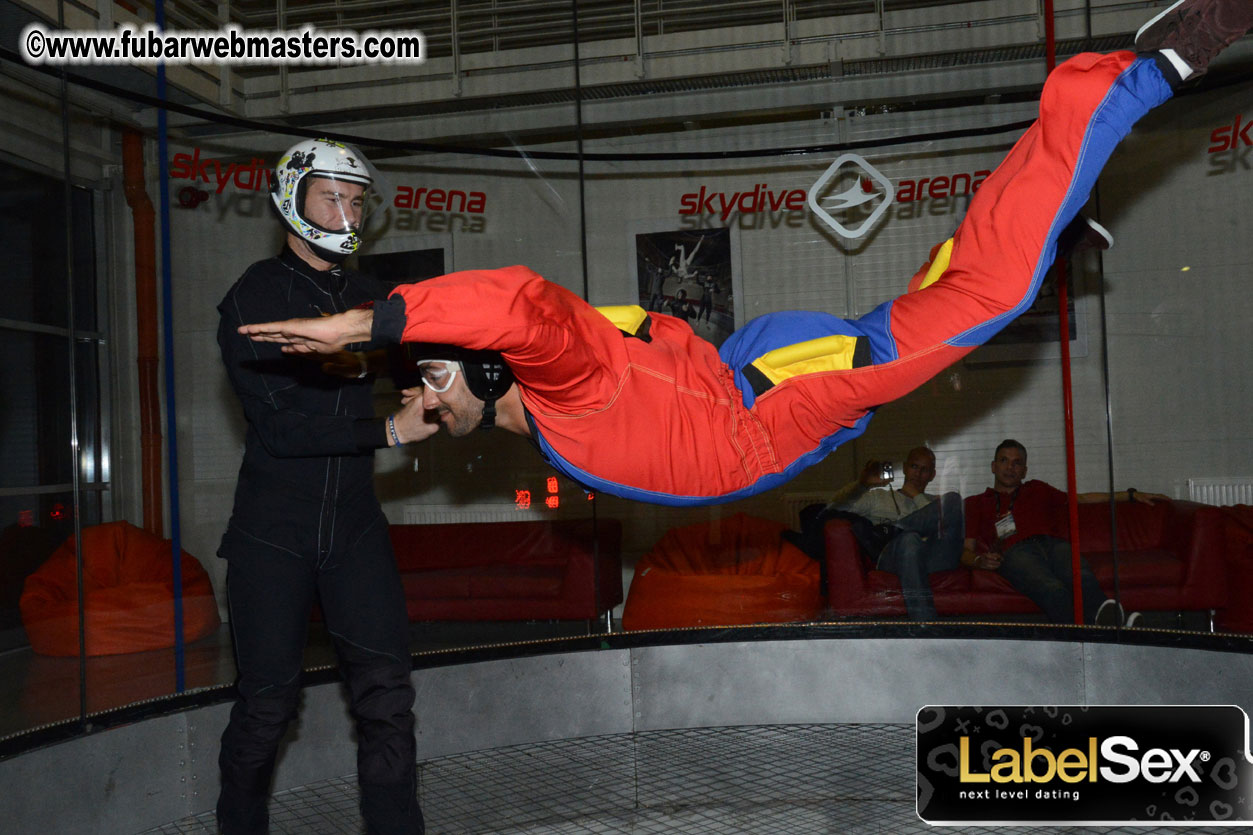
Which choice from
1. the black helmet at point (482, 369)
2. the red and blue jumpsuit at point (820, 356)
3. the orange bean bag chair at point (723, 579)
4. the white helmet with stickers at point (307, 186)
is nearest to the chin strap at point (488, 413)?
the black helmet at point (482, 369)

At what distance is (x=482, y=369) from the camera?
1.97m

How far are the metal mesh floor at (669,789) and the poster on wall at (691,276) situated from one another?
5.46 feet

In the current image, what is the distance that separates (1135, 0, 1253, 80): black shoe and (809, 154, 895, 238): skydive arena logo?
6.39 ft

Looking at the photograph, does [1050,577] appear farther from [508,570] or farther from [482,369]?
[482,369]

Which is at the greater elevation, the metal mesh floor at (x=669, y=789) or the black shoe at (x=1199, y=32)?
the black shoe at (x=1199, y=32)

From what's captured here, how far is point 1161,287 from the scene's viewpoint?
3682 millimetres

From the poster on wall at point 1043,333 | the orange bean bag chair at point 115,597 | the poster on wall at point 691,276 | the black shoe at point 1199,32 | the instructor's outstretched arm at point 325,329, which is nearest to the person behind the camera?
the instructor's outstretched arm at point 325,329

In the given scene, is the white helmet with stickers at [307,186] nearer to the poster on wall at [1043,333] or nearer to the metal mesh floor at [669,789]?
the metal mesh floor at [669,789]

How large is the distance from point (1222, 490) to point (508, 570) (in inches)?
112

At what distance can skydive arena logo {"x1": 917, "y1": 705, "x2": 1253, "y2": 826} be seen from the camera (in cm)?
260

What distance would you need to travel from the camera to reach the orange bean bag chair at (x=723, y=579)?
12.7ft

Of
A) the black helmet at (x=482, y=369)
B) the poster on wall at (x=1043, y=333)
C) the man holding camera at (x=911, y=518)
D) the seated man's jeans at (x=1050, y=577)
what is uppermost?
the poster on wall at (x=1043, y=333)

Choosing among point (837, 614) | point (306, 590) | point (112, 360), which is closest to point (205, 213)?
point (112, 360)

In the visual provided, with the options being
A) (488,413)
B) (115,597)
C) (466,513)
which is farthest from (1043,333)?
(115,597)
